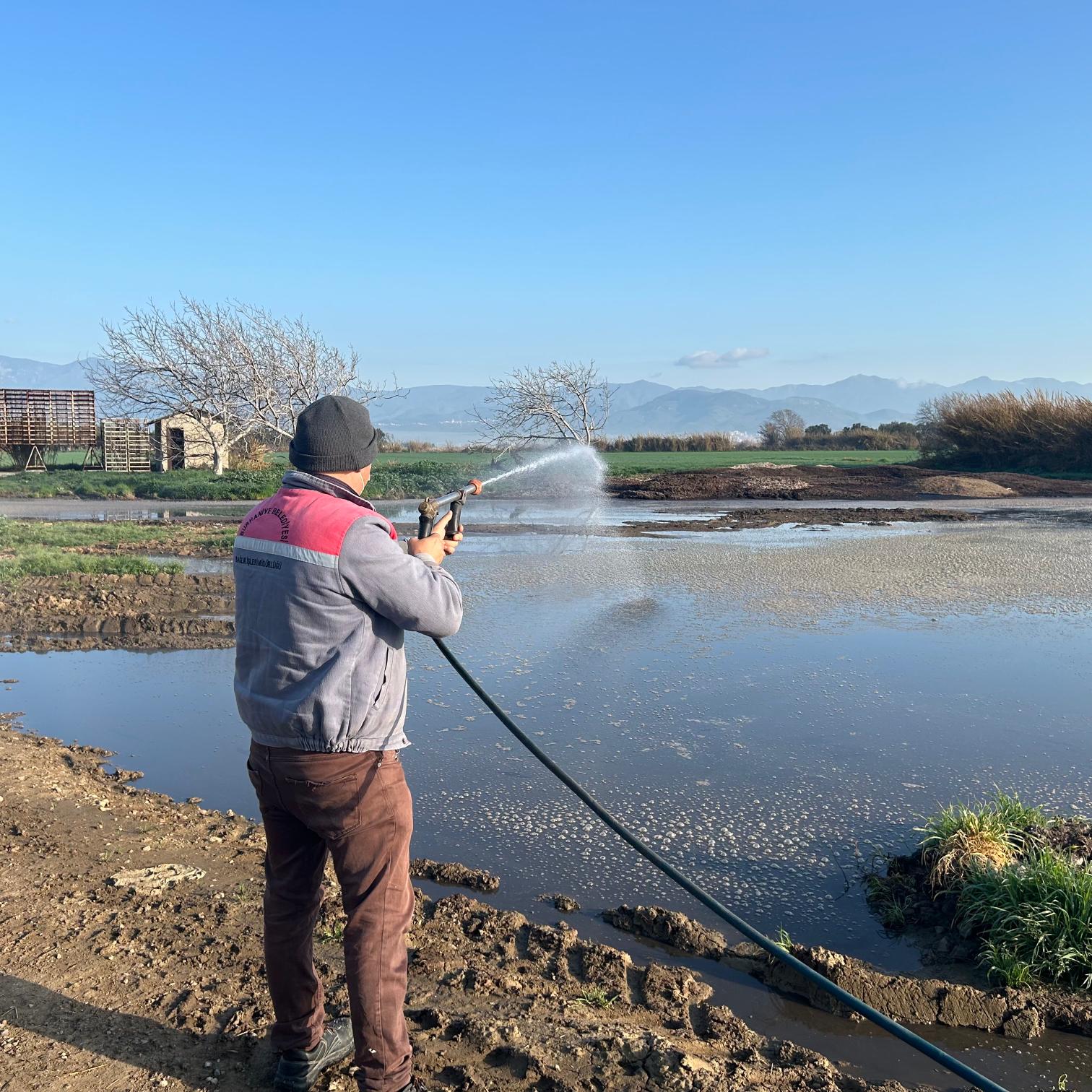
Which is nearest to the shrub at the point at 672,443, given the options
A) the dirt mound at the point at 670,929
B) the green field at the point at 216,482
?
the green field at the point at 216,482

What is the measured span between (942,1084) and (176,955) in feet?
9.06

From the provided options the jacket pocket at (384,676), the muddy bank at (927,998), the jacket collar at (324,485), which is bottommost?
the muddy bank at (927,998)

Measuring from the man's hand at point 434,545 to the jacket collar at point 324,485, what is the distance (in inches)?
12.2

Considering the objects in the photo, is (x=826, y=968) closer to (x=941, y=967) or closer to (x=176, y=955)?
(x=941, y=967)

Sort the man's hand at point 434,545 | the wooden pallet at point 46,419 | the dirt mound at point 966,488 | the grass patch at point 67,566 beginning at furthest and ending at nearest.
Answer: the wooden pallet at point 46,419 < the dirt mound at point 966,488 < the grass patch at point 67,566 < the man's hand at point 434,545

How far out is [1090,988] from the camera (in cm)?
369

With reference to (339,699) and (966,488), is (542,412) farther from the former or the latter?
(339,699)

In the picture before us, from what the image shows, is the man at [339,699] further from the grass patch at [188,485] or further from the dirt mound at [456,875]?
the grass patch at [188,485]

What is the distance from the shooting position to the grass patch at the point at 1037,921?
3.75 metres

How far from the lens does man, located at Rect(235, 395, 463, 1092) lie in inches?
106

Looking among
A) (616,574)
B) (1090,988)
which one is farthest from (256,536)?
(616,574)

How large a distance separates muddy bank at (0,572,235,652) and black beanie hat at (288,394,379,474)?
6.92 m

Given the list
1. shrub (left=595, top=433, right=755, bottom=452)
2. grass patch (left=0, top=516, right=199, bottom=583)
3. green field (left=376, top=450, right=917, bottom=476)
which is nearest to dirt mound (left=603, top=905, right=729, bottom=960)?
grass patch (left=0, top=516, right=199, bottom=583)

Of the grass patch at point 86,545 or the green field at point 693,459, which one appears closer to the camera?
the grass patch at point 86,545
